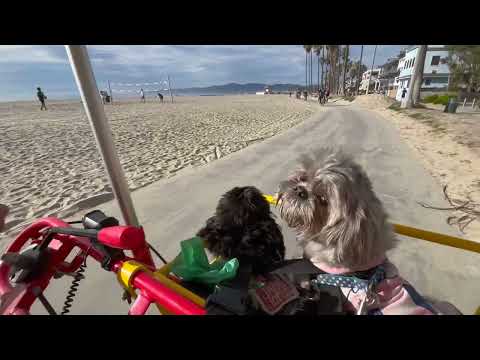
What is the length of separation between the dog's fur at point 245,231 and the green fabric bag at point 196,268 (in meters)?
0.48

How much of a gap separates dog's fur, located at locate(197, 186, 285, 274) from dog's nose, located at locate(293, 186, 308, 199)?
0.58 m

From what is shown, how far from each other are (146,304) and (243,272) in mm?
908

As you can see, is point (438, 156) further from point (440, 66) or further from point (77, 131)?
point (440, 66)

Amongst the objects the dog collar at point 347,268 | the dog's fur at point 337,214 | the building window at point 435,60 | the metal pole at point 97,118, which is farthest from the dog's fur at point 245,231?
the building window at point 435,60

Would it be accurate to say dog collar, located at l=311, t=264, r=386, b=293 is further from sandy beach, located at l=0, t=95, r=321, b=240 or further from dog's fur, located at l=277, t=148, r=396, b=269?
sandy beach, located at l=0, t=95, r=321, b=240

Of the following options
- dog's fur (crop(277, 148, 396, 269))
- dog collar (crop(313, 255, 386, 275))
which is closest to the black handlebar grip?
dog's fur (crop(277, 148, 396, 269))

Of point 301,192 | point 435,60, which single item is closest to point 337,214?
point 301,192

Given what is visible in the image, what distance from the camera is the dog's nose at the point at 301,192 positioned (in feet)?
5.57

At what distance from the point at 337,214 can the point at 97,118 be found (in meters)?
1.55

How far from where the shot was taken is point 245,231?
2.19 metres

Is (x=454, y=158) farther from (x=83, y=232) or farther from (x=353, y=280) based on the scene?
(x=83, y=232)

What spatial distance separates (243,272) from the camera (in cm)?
179

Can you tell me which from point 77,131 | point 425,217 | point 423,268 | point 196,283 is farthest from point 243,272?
point 77,131

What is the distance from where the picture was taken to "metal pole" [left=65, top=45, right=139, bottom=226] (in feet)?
4.39
